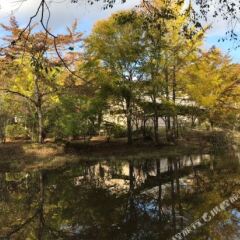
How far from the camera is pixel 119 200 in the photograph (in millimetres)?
14008

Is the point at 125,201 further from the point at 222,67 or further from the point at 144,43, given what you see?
the point at 222,67

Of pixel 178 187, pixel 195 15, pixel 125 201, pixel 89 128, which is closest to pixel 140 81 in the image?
pixel 89 128

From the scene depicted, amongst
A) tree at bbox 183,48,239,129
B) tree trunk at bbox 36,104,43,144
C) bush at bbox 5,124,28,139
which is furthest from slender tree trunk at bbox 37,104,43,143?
tree at bbox 183,48,239,129

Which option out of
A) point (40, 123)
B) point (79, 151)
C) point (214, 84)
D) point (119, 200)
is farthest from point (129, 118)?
point (119, 200)

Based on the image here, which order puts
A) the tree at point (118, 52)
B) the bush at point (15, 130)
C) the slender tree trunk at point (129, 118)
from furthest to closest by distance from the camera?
the bush at point (15, 130) → the slender tree trunk at point (129, 118) → the tree at point (118, 52)

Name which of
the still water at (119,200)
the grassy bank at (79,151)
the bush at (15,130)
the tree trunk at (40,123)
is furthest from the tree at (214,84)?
the bush at (15,130)

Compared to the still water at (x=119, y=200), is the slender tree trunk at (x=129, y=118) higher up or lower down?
higher up

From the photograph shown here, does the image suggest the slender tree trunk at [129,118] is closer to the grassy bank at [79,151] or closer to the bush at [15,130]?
the grassy bank at [79,151]

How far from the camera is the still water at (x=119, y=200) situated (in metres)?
10.4

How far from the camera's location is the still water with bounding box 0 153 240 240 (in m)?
10.4

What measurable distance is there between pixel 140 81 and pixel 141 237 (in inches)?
734

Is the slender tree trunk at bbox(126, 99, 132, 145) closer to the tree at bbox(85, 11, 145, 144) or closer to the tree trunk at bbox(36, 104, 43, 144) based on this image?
the tree at bbox(85, 11, 145, 144)

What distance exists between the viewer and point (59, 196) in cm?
1516

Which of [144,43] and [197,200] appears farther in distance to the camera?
[144,43]
